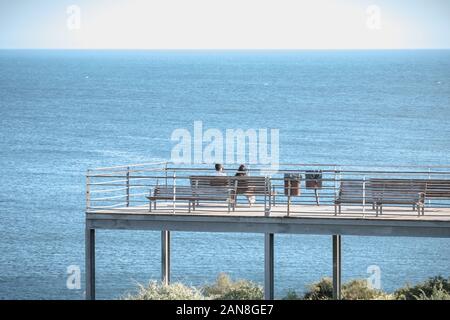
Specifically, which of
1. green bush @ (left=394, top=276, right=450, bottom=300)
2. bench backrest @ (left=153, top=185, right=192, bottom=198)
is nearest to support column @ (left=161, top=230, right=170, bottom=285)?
bench backrest @ (left=153, top=185, right=192, bottom=198)

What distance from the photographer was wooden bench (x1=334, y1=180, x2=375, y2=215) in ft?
80.3

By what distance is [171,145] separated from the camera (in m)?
113

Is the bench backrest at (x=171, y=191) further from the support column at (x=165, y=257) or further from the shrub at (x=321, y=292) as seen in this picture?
the shrub at (x=321, y=292)

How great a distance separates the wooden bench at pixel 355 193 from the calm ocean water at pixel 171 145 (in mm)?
32424

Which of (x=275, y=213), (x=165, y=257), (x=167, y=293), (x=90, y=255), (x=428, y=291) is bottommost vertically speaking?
(x=428, y=291)

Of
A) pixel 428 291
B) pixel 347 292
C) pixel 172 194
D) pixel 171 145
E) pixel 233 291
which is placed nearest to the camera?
pixel 172 194

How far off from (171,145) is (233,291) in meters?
82.2

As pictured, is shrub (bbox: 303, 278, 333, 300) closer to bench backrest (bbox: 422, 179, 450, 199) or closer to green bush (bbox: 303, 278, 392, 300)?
green bush (bbox: 303, 278, 392, 300)

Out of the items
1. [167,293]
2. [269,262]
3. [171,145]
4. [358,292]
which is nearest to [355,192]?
[269,262]

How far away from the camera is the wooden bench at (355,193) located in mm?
24469

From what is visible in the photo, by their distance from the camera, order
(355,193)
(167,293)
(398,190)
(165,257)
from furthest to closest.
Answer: (165,257), (167,293), (355,193), (398,190)

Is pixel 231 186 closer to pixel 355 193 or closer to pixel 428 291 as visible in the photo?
pixel 355 193

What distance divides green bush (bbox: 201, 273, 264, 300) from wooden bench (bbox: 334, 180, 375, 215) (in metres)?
5.86
